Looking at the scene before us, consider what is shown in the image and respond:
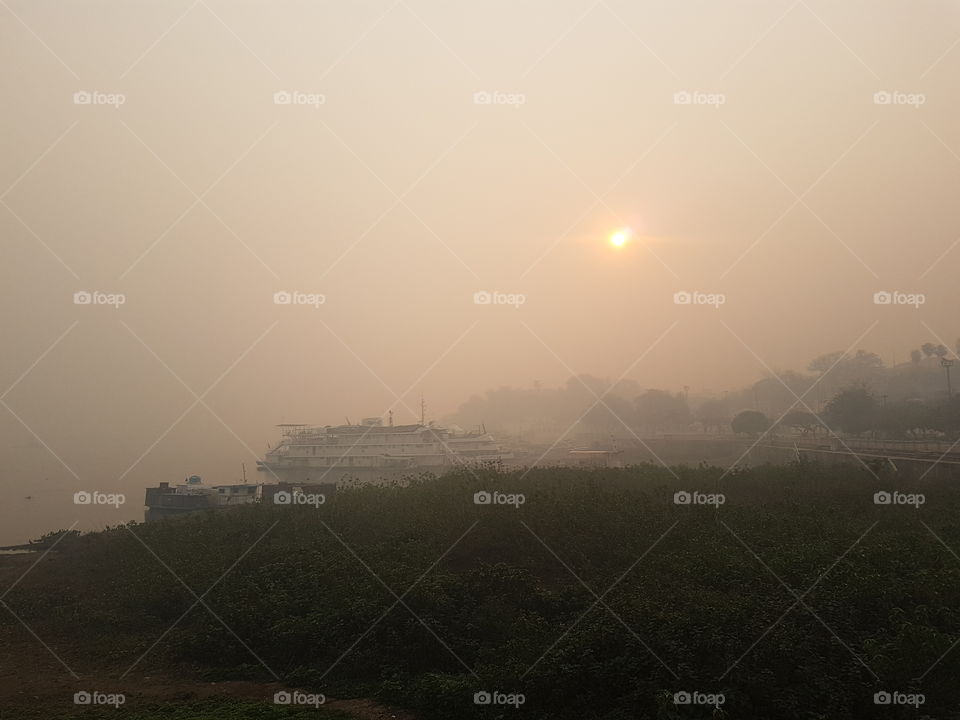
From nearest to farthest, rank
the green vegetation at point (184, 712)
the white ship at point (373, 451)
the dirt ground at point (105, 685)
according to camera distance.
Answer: the green vegetation at point (184, 712) → the dirt ground at point (105, 685) → the white ship at point (373, 451)

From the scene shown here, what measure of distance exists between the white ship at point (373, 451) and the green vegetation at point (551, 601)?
19798 millimetres

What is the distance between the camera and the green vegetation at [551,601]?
7773 mm

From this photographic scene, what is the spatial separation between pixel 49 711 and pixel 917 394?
Result: 51.0m

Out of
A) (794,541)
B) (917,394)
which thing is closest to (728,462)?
(917,394)

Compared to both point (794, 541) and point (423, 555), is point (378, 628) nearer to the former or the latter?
point (423, 555)

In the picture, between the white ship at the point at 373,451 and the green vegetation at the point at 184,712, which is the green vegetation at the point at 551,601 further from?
the white ship at the point at 373,451

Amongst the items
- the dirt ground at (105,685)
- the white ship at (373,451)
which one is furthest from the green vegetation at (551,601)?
the white ship at (373,451)

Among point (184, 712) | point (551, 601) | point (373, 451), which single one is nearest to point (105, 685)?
point (184, 712)

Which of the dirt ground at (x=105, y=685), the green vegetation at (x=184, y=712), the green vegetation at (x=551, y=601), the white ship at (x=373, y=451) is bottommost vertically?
the green vegetation at (x=184, y=712)

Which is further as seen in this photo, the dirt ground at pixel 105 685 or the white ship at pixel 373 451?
the white ship at pixel 373 451

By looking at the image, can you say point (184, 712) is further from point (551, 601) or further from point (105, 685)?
point (551, 601)

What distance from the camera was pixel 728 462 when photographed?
35969mm

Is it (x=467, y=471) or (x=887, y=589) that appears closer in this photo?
(x=887, y=589)

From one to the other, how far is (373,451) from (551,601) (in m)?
28.3
